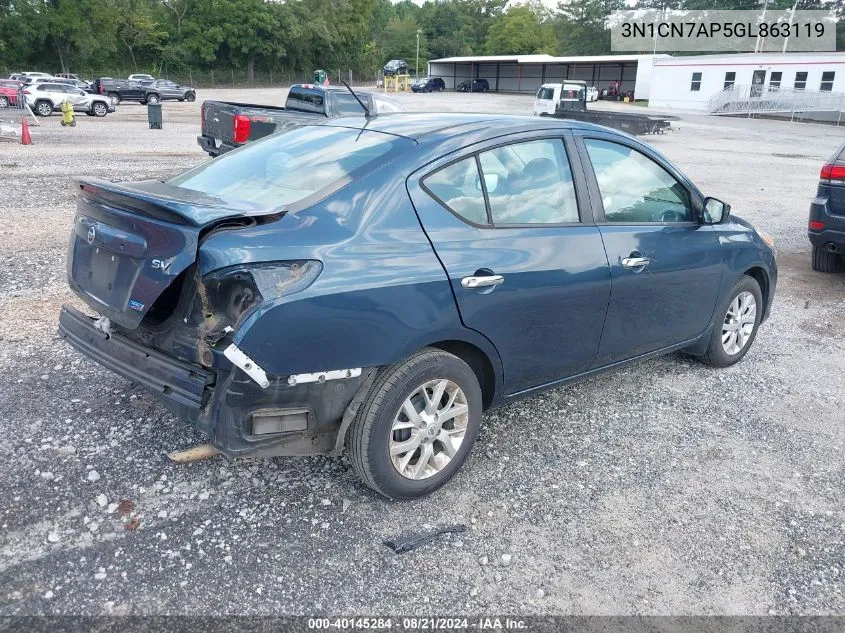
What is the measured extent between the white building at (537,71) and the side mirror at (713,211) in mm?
52734

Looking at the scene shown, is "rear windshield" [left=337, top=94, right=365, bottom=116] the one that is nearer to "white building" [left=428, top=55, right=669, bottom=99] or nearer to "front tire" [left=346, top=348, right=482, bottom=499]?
"front tire" [left=346, top=348, right=482, bottom=499]

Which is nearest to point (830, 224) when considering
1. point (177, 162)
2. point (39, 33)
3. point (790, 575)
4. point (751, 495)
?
point (751, 495)

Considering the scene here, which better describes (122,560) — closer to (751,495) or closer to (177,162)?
(751,495)

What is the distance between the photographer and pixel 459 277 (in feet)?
10.4

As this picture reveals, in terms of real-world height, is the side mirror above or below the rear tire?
above

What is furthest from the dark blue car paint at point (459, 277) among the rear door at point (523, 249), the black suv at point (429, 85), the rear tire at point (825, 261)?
the black suv at point (429, 85)

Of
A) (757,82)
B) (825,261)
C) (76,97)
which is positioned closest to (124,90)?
(76,97)

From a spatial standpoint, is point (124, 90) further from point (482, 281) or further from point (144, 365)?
point (482, 281)

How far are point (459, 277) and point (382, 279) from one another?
1.32 ft

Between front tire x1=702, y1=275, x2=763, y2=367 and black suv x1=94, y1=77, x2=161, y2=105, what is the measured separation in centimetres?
4052

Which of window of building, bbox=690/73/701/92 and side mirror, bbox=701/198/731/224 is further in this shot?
window of building, bbox=690/73/701/92

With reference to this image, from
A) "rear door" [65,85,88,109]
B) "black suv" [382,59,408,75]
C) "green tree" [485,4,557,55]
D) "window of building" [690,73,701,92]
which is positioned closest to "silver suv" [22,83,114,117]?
"rear door" [65,85,88,109]

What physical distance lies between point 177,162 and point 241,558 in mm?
13899

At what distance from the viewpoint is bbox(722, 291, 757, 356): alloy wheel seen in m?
4.97
